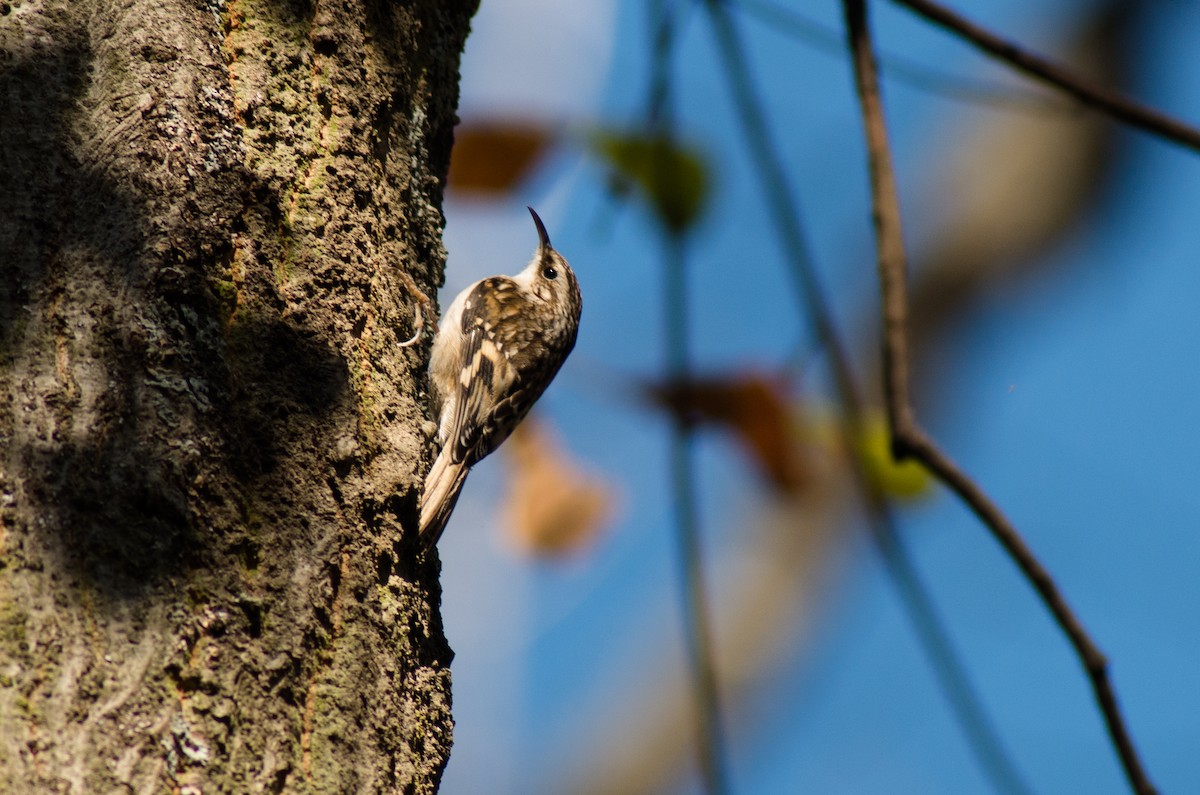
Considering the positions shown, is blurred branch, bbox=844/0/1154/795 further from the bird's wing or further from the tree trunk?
the bird's wing

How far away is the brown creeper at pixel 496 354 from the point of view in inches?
131

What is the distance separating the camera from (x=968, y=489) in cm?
162

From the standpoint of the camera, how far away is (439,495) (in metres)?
2.81

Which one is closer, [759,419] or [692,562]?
[692,562]

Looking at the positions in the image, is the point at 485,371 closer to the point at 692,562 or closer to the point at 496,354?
the point at 496,354

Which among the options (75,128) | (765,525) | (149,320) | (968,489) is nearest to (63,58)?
(75,128)

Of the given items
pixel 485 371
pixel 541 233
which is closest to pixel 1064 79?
pixel 485 371

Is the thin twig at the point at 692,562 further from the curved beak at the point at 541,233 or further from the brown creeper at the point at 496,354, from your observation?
the curved beak at the point at 541,233

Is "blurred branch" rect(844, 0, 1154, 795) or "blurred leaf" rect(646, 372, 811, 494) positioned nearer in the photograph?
"blurred branch" rect(844, 0, 1154, 795)

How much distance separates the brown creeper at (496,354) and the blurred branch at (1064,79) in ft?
4.87

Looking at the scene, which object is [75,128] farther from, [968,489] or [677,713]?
[677,713]

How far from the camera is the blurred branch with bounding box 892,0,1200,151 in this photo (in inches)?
67.5

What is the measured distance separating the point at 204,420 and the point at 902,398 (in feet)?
3.15

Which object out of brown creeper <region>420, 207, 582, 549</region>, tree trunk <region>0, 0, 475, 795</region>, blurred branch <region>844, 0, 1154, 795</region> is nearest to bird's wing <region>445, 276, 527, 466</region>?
brown creeper <region>420, 207, 582, 549</region>
